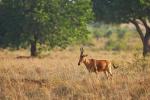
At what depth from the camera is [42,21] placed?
31.6 m

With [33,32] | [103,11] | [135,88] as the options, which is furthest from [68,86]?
[103,11]

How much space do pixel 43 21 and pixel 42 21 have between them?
11 centimetres

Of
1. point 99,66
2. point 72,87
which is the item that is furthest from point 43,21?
point 72,87

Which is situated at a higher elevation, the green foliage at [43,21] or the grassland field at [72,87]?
the green foliage at [43,21]

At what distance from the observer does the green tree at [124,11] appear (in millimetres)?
32375

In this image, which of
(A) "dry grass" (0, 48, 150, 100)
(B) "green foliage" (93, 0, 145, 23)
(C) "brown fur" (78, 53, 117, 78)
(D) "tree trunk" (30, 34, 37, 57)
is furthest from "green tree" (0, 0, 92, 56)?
(A) "dry grass" (0, 48, 150, 100)

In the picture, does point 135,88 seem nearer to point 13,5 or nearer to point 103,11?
point 13,5

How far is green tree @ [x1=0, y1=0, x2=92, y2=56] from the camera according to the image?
32.2 m

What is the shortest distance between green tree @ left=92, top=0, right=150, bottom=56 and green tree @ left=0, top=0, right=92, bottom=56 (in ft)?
5.36

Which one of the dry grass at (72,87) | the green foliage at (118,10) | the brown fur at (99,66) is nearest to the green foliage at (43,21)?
the green foliage at (118,10)

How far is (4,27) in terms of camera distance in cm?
3328

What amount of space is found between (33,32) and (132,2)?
692cm

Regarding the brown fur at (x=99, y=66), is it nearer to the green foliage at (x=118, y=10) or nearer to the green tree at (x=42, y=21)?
the green tree at (x=42, y=21)

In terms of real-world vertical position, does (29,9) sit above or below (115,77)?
above
